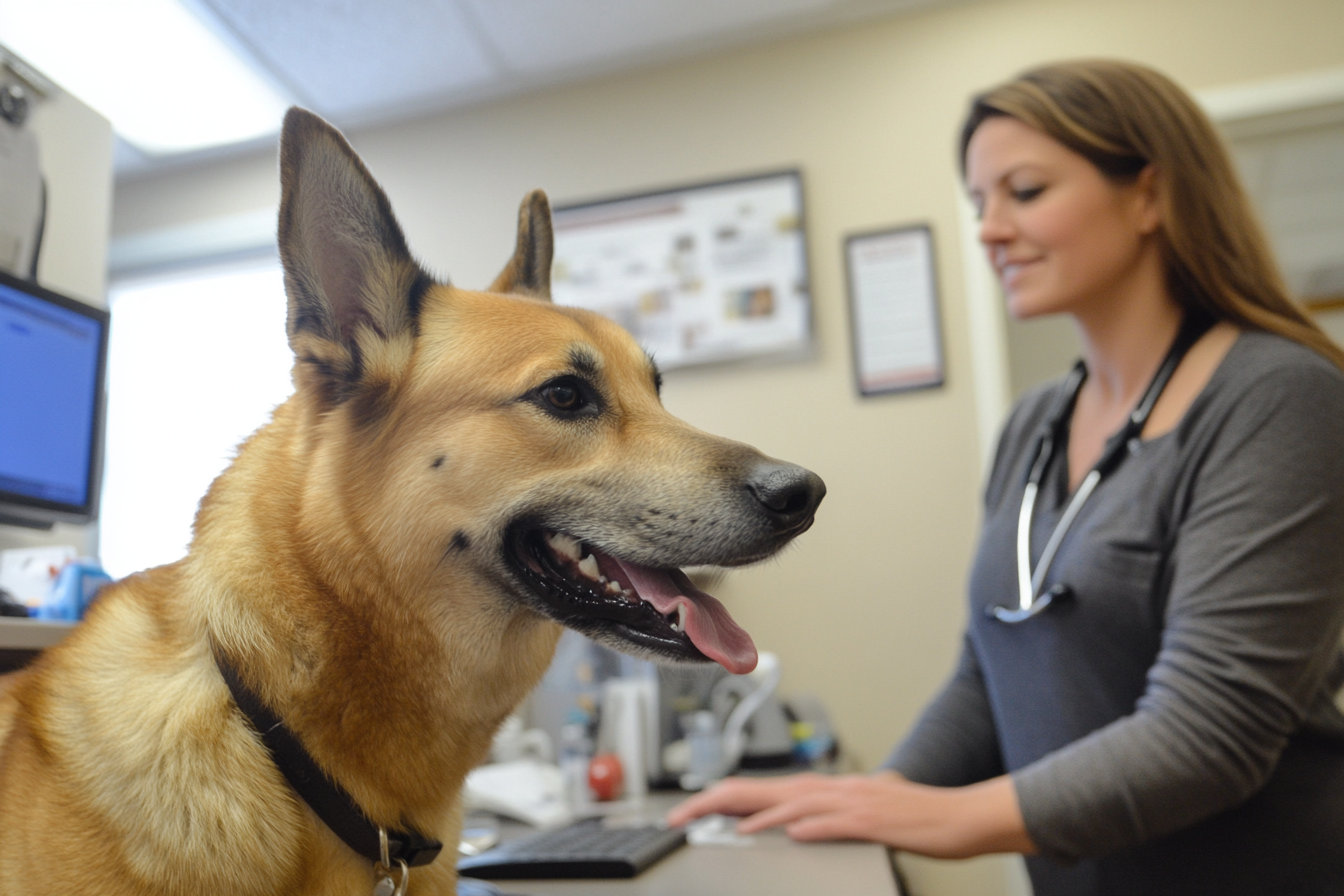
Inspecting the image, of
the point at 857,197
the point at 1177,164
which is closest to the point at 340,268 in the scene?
the point at 1177,164

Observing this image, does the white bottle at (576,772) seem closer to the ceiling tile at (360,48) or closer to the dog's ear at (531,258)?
the dog's ear at (531,258)

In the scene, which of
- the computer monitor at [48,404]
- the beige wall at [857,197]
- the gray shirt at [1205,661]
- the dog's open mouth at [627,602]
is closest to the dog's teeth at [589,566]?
the dog's open mouth at [627,602]

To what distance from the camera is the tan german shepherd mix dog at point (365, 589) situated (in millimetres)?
646

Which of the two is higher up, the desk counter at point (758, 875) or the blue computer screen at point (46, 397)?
the blue computer screen at point (46, 397)

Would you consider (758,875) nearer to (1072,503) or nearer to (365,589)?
(365,589)

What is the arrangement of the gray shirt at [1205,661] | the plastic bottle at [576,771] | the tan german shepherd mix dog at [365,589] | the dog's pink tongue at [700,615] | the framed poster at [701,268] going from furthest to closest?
the framed poster at [701,268] → the plastic bottle at [576,771] → the gray shirt at [1205,661] → the dog's pink tongue at [700,615] → the tan german shepherd mix dog at [365,589]

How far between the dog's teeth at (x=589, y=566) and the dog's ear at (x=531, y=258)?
0.35 metres

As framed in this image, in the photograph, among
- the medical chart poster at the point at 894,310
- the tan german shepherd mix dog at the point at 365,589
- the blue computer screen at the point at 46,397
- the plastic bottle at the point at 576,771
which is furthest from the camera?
the medical chart poster at the point at 894,310

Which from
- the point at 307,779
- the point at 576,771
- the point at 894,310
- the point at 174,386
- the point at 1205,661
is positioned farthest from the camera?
the point at 174,386

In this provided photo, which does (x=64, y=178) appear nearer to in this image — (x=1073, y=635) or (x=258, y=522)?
(x=258, y=522)

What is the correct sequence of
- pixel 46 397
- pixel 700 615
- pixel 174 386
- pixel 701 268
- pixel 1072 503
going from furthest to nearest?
pixel 174 386 → pixel 701 268 → pixel 46 397 → pixel 1072 503 → pixel 700 615

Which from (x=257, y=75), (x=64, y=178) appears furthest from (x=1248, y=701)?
(x=257, y=75)

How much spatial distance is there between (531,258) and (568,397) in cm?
27

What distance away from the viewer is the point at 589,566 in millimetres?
825
